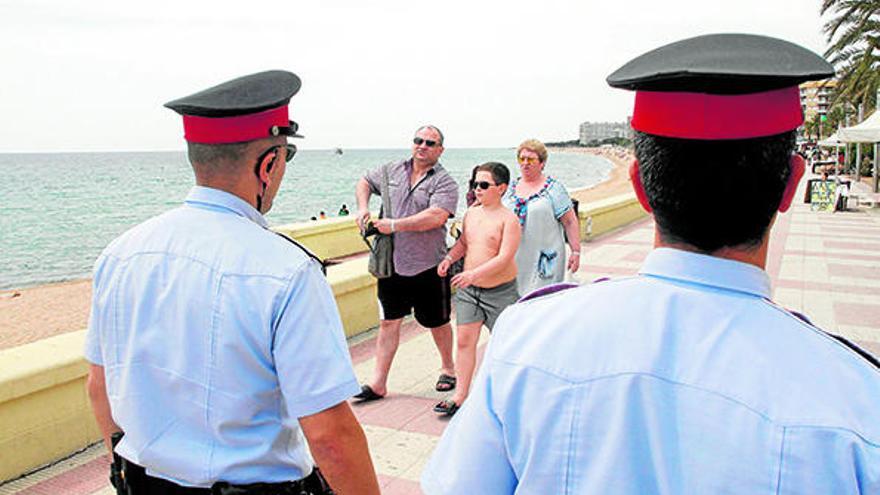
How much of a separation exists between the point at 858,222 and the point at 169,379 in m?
19.2

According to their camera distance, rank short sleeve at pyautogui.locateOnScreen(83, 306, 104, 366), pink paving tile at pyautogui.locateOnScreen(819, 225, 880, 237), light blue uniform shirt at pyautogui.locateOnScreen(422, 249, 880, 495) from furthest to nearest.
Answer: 1. pink paving tile at pyautogui.locateOnScreen(819, 225, 880, 237)
2. short sleeve at pyautogui.locateOnScreen(83, 306, 104, 366)
3. light blue uniform shirt at pyautogui.locateOnScreen(422, 249, 880, 495)

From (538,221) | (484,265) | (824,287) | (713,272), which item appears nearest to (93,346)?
(713,272)

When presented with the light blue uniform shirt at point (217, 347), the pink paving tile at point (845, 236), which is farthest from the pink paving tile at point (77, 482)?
the pink paving tile at point (845, 236)

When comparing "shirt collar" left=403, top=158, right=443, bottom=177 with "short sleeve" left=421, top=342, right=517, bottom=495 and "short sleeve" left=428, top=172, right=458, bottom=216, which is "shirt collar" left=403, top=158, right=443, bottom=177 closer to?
"short sleeve" left=428, top=172, right=458, bottom=216

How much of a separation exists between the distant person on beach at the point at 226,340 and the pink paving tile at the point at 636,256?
10.1m

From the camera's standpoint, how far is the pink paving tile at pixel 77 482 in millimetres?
3756

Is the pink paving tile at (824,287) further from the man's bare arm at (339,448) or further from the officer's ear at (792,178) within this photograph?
the officer's ear at (792,178)

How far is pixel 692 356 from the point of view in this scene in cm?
103

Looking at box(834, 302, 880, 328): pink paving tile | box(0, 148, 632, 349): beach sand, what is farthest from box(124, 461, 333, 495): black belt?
box(0, 148, 632, 349): beach sand

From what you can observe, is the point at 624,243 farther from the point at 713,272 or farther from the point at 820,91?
the point at 713,272

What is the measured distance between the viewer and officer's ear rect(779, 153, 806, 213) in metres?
1.16

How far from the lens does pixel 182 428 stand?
6.14 ft

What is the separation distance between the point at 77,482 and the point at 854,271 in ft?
34.8

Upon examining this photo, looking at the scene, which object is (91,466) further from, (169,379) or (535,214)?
(535,214)
